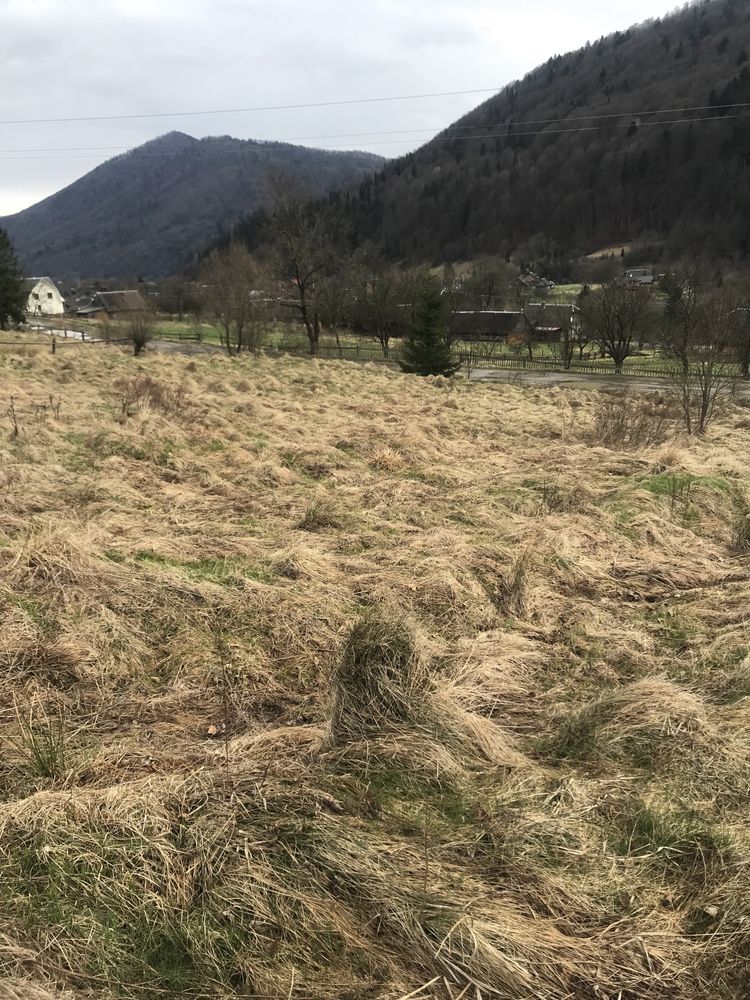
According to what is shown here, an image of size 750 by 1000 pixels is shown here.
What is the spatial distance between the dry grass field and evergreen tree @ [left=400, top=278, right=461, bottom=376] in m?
24.0

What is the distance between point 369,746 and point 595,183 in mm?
166474

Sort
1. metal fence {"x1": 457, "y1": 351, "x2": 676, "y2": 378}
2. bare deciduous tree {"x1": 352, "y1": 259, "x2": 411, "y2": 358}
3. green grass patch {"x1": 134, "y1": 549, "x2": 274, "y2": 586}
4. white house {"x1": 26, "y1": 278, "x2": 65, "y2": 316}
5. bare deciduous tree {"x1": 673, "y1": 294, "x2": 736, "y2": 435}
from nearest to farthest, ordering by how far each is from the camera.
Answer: green grass patch {"x1": 134, "y1": 549, "x2": 274, "y2": 586}
bare deciduous tree {"x1": 673, "y1": 294, "x2": 736, "y2": 435}
metal fence {"x1": 457, "y1": 351, "x2": 676, "y2": 378}
bare deciduous tree {"x1": 352, "y1": 259, "x2": 411, "y2": 358}
white house {"x1": 26, "y1": 278, "x2": 65, "y2": 316}

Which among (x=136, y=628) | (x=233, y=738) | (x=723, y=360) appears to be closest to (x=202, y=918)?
(x=233, y=738)

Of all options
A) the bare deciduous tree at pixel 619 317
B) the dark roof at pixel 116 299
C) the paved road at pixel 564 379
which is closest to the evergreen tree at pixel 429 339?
the paved road at pixel 564 379

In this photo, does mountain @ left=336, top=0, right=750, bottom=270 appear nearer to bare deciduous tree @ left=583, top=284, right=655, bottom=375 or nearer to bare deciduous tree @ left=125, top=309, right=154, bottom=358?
bare deciduous tree @ left=583, top=284, right=655, bottom=375

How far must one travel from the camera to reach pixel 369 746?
3.09 metres

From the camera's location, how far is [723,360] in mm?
14258

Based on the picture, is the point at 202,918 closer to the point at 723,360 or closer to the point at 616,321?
the point at 723,360

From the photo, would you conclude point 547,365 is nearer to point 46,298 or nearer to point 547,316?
point 547,316

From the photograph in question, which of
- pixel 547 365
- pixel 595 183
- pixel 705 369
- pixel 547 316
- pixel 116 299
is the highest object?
pixel 595 183

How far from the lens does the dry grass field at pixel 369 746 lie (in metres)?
2.09

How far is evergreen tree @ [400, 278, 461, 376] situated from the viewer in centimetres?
3014

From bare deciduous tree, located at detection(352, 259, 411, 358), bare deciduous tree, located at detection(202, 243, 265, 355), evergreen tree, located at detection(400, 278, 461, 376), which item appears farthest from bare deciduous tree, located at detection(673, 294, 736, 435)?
bare deciduous tree, located at detection(352, 259, 411, 358)

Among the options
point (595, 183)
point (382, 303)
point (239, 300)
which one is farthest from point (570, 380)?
point (595, 183)
